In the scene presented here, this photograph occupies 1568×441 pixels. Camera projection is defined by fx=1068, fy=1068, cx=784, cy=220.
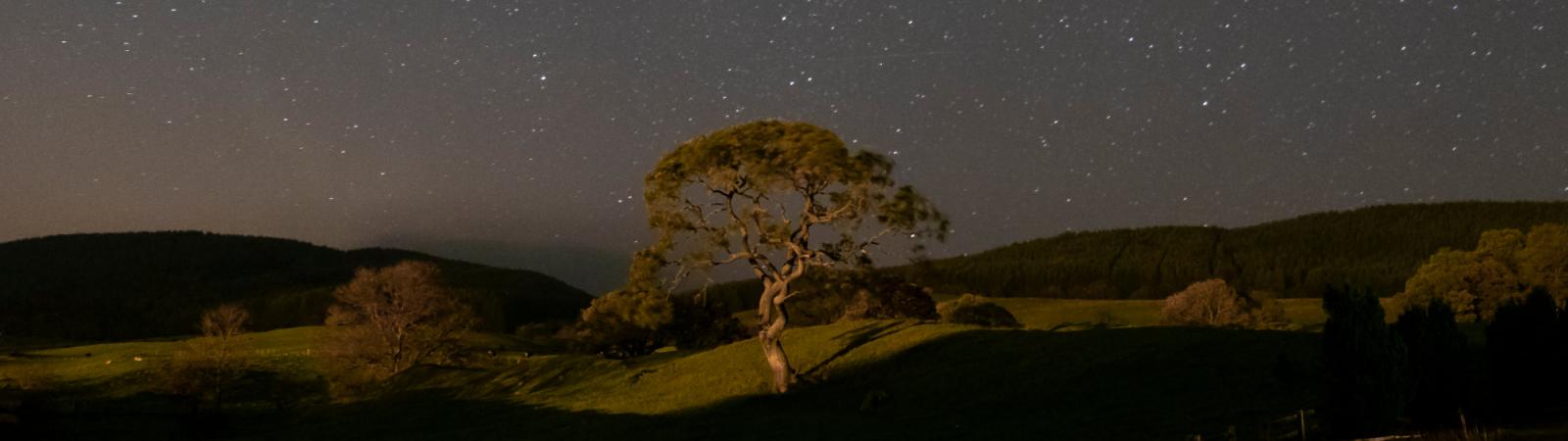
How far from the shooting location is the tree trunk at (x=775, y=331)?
49.1m

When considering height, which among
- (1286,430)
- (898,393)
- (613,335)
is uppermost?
(613,335)

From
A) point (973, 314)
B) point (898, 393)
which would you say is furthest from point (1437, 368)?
point (973, 314)

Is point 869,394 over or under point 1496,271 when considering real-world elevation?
under

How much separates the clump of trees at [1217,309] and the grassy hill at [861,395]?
40.9 m

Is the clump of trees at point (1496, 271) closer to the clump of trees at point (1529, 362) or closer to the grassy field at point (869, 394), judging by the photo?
the grassy field at point (869, 394)

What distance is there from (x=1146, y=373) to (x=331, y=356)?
66.3m

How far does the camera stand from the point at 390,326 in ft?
279

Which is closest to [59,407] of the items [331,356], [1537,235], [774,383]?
[331,356]

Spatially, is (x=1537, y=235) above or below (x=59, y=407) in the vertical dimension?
above

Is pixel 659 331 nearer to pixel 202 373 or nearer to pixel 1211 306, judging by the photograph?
pixel 202 373

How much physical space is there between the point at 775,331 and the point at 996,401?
13.8 metres

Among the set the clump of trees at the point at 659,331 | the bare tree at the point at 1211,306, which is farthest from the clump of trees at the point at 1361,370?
the bare tree at the point at 1211,306

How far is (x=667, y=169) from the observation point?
49031 mm

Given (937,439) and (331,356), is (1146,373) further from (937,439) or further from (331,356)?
(331,356)
